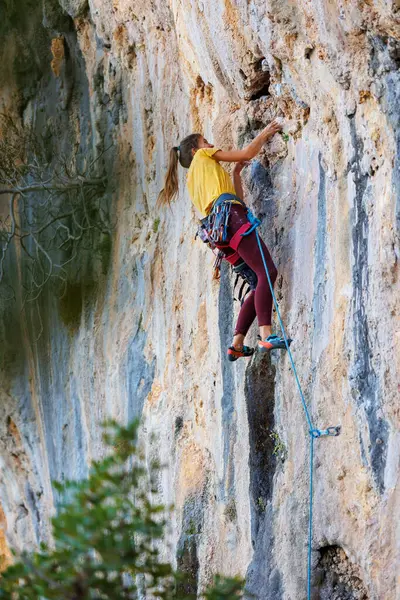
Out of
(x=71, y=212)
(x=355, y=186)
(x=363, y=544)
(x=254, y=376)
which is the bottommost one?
(x=363, y=544)

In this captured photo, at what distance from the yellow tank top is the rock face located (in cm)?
44

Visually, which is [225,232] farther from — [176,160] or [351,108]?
[351,108]

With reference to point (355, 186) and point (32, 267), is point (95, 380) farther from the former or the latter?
point (355, 186)

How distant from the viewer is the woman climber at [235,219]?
5.48 m

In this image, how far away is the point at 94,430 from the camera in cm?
925

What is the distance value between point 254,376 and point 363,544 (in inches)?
63.1

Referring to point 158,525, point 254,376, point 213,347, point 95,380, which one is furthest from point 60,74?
point 158,525

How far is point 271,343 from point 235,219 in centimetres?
80

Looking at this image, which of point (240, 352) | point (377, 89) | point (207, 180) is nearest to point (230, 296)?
point (240, 352)

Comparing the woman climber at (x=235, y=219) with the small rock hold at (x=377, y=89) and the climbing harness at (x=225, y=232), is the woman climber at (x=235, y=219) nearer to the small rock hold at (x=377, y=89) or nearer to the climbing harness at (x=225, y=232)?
the climbing harness at (x=225, y=232)

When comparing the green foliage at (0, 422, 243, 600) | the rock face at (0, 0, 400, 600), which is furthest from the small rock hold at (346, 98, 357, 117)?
the green foliage at (0, 422, 243, 600)

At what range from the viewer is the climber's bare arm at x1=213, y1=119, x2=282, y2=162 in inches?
226

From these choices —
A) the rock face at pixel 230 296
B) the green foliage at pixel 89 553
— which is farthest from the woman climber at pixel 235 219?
the green foliage at pixel 89 553

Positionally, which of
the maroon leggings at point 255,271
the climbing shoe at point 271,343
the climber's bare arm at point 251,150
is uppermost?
the climber's bare arm at point 251,150
